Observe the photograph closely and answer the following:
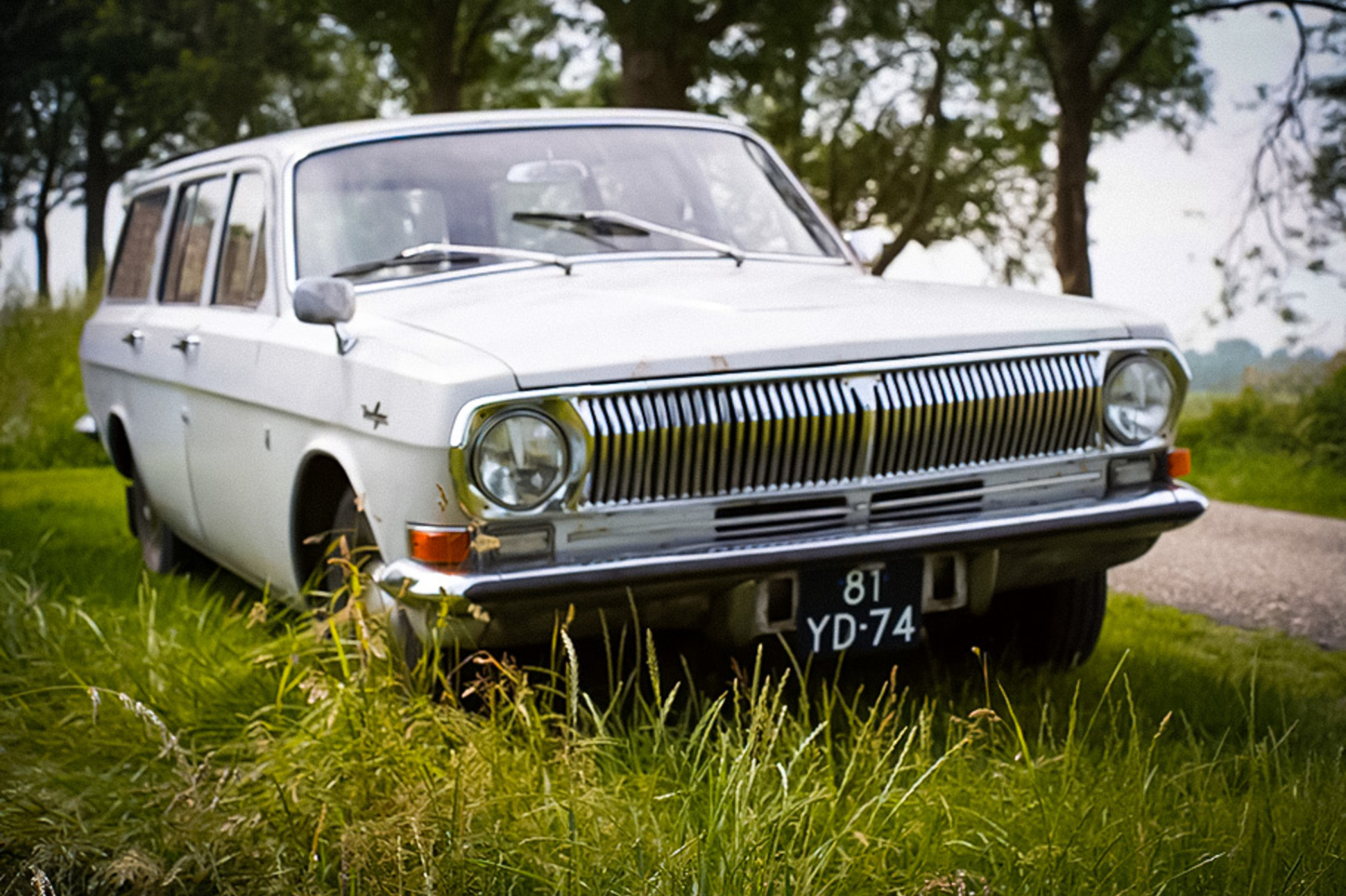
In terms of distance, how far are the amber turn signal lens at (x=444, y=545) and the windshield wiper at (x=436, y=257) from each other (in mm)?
1324

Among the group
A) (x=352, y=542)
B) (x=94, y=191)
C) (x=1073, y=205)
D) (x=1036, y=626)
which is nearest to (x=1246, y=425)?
(x=1073, y=205)

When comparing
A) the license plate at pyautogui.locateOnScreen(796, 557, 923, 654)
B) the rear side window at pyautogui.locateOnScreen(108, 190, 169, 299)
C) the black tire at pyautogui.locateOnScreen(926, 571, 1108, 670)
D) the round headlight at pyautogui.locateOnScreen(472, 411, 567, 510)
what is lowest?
the black tire at pyautogui.locateOnScreen(926, 571, 1108, 670)

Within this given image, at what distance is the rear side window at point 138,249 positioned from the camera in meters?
6.59

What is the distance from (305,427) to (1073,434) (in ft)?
6.84

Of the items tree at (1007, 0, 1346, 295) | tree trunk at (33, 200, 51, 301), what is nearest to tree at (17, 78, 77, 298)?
tree trunk at (33, 200, 51, 301)

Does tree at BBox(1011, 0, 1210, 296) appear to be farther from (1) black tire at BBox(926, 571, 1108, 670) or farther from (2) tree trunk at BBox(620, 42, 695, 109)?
(1) black tire at BBox(926, 571, 1108, 670)

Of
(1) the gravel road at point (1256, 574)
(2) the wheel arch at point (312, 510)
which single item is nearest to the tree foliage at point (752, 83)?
(1) the gravel road at point (1256, 574)

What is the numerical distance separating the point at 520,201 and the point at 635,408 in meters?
1.58

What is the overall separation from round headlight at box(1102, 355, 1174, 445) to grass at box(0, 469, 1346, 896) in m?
0.78

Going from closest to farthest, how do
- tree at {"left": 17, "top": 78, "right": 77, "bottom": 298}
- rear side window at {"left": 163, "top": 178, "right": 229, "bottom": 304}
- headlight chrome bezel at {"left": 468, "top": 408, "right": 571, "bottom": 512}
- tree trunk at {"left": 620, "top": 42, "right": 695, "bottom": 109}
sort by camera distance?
headlight chrome bezel at {"left": 468, "top": 408, "right": 571, "bottom": 512}, rear side window at {"left": 163, "top": 178, "right": 229, "bottom": 304}, tree trunk at {"left": 620, "top": 42, "right": 695, "bottom": 109}, tree at {"left": 17, "top": 78, "right": 77, "bottom": 298}

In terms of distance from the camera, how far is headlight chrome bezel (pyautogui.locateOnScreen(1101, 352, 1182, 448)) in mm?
3977

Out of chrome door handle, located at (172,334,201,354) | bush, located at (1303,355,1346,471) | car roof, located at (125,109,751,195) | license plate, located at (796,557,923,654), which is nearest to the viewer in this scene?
license plate, located at (796,557,923,654)

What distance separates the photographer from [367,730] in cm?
327

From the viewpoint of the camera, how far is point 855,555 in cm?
358
